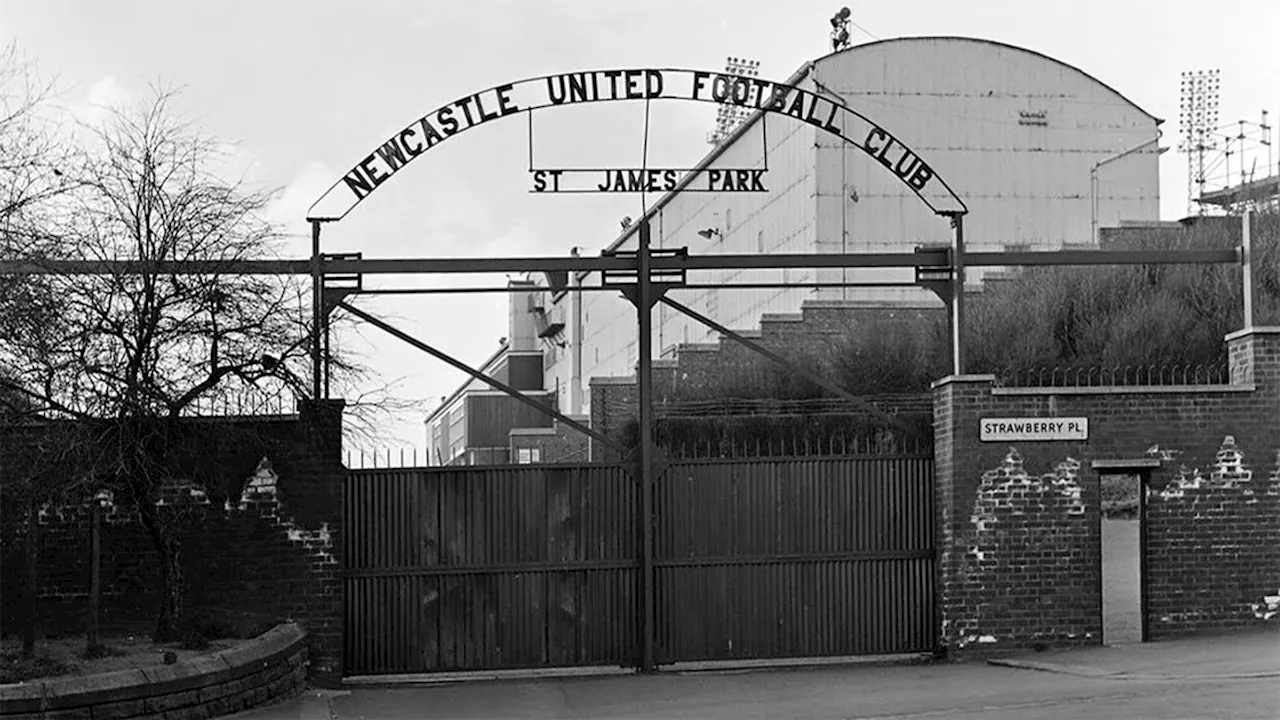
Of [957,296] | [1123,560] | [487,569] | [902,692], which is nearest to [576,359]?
[1123,560]

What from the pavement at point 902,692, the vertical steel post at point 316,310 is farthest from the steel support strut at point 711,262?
the pavement at point 902,692

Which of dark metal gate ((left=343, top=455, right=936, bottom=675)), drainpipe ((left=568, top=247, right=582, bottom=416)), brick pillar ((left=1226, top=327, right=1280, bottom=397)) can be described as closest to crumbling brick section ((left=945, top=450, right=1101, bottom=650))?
dark metal gate ((left=343, top=455, right=936, bottom=675))

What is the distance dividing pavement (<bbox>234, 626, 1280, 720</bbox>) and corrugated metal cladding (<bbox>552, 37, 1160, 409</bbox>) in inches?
616

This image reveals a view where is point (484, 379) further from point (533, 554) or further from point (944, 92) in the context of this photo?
point (944, 92)

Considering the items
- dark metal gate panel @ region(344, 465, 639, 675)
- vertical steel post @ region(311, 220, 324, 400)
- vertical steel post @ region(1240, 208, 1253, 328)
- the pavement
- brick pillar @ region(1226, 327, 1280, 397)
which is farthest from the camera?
vertical steel post @ region(1240, 208, 1253, 328)

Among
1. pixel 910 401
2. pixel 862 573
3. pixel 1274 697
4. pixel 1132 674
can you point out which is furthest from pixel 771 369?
pixel 1274 697

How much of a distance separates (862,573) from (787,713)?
3.22 metres

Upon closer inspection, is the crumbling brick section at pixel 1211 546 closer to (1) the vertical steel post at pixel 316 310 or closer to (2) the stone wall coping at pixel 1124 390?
(2) the stone wall coping at pixel 1124 390

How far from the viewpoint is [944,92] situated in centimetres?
3297

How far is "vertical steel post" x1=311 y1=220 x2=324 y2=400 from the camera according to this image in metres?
15.7

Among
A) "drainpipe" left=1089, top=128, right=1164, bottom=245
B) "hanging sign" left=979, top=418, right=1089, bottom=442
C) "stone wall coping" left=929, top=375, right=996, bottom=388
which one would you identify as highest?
"drainpipe" left=1089, top=128, right=1164, bottom=245

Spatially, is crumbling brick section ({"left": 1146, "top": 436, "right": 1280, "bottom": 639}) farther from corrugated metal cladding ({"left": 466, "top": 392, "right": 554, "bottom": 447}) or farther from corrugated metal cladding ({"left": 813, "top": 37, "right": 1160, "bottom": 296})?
corrugated metal cladding ({"left": 466, "top": 392, "right": 554, "bottom": 447})

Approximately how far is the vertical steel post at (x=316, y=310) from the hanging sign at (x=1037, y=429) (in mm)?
6603

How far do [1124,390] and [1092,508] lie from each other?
Answer: 4.04ft
